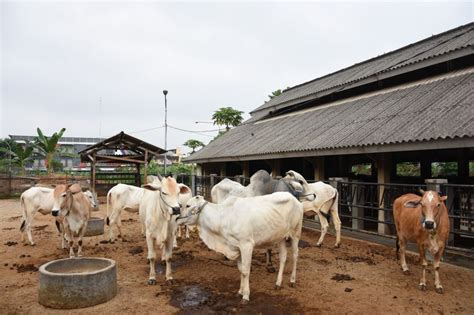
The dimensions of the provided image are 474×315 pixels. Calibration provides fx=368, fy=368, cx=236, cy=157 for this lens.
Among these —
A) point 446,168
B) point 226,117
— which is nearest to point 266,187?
point 446,168

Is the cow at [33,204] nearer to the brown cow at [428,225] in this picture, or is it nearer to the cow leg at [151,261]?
the cow leg at [151,261]

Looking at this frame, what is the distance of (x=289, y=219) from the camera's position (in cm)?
577

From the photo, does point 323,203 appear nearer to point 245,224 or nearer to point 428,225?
point 428,225

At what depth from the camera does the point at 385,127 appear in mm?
9352

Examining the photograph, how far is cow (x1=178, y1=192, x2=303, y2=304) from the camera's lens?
17.3 feet

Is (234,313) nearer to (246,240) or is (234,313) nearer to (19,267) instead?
(246,240)

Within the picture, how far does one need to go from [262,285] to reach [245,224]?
1.27m

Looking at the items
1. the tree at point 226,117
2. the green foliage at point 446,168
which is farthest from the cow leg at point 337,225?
the tree at point 226,117

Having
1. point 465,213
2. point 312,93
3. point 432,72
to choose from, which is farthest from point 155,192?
point 312,93

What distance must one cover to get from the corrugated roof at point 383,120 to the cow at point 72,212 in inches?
245

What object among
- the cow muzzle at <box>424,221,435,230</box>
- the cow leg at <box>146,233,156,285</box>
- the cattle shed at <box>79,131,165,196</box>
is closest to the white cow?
the cow leg at <box>146,233,156,285</box>

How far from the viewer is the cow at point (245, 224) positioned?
526 centimetres

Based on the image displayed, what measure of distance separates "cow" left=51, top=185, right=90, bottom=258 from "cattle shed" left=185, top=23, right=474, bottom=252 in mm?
6224

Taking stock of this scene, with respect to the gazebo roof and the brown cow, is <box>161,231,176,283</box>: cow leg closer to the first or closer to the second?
the brown cow
